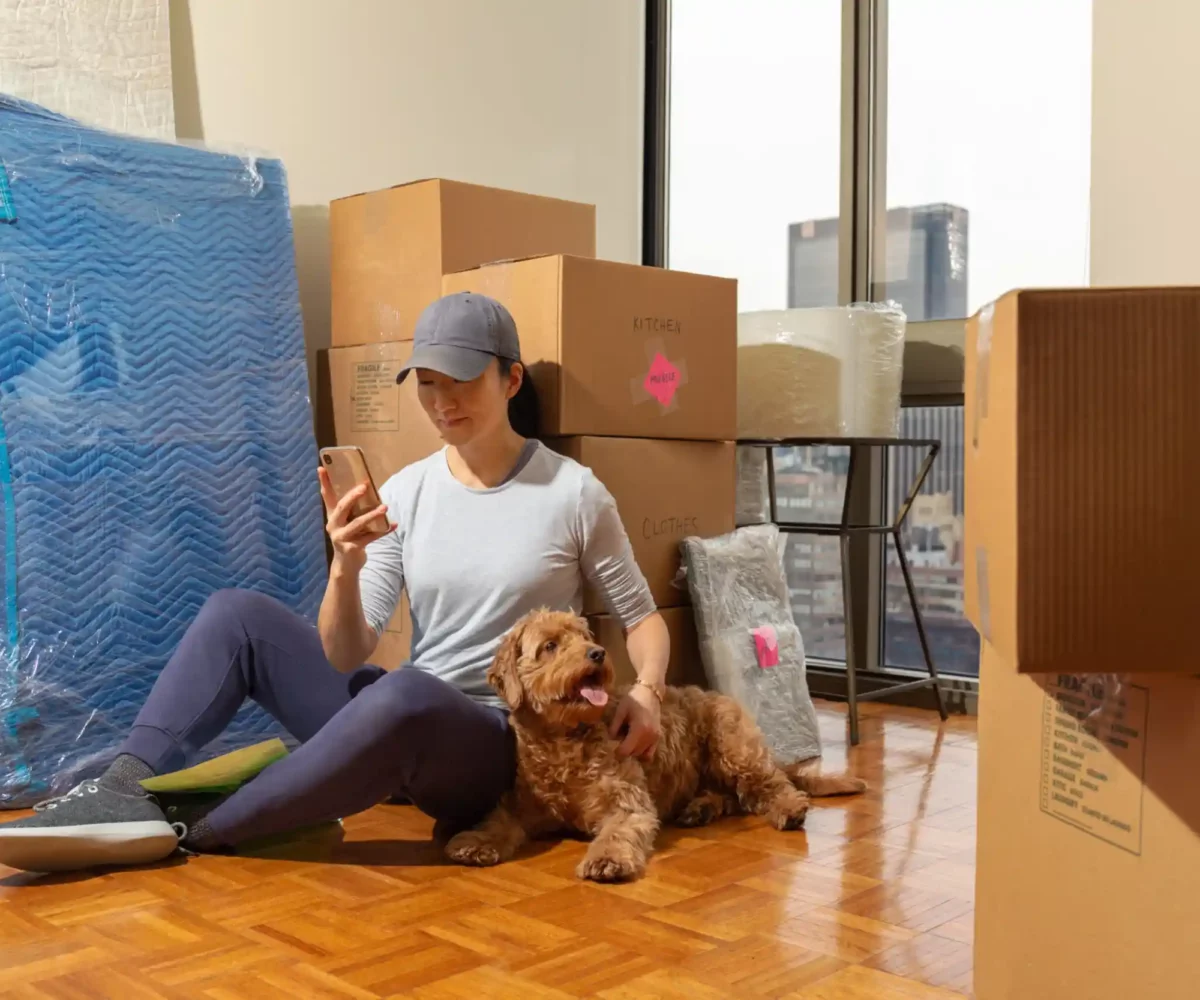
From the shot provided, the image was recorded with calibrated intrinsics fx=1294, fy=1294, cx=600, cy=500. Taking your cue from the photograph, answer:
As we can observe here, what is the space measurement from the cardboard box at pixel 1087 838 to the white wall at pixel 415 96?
2.20 metres

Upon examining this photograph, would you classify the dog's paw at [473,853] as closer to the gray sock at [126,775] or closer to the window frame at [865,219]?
the gray sock at [126,775]

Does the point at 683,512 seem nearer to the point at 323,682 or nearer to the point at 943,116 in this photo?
the point at 323,682

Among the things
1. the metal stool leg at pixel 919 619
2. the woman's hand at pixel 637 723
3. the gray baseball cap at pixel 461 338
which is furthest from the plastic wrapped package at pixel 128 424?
the metal stool leg at pixel 919 619

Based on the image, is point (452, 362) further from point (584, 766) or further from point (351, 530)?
point (584, 766)

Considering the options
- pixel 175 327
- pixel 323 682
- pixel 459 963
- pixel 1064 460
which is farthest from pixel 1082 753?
pixel 175 327

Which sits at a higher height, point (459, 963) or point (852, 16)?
point (852, 16)

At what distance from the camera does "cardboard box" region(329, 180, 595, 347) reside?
8.86ft

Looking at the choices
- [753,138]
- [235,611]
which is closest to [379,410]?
[235,611]

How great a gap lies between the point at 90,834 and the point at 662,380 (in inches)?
53.2

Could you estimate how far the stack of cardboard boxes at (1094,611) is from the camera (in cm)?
101

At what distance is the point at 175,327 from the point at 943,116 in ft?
7.23

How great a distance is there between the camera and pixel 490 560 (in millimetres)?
2207

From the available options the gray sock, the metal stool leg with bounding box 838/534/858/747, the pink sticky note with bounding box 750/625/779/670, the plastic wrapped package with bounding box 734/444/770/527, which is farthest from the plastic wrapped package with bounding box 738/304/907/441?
the gray sock

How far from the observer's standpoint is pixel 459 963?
5.27 feet
